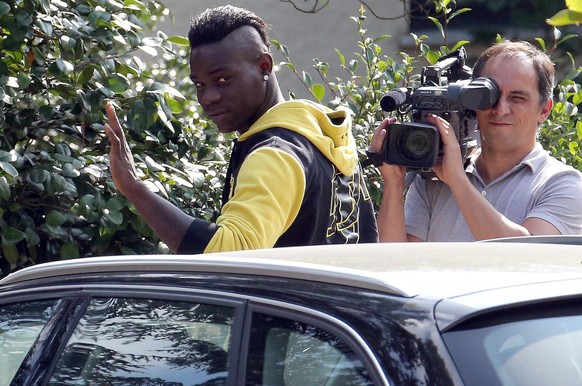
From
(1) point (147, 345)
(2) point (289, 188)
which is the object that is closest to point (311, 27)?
(2) point (289, 188)

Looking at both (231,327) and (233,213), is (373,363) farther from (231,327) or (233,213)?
(233,213)

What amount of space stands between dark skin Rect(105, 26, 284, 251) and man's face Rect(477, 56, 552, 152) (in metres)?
0.72

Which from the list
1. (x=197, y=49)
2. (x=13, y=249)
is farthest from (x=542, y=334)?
(x=13, y=249)

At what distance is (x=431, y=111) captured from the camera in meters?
3.67

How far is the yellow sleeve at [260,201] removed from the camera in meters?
3.06

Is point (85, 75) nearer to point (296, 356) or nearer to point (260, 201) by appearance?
point (260, 201)

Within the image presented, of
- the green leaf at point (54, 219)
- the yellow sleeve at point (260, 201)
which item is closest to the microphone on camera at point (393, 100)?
the yellow sleeve at point (260, 201)

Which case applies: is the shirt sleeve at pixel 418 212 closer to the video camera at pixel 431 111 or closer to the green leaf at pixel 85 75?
the video camera at pixel 431 111

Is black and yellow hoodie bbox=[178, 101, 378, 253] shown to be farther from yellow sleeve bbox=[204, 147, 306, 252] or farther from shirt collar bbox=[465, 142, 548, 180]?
shirt collar bbox=[465, 142, 548, 180]

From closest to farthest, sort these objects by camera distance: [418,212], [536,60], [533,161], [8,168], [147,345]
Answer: [147,345]
[533,161]
[536,60]
[418,212]
[8,168]

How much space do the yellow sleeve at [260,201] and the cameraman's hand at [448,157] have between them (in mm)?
621

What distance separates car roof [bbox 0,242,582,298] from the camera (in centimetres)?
188

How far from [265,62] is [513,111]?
850 mm

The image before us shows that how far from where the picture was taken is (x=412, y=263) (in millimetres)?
2082
